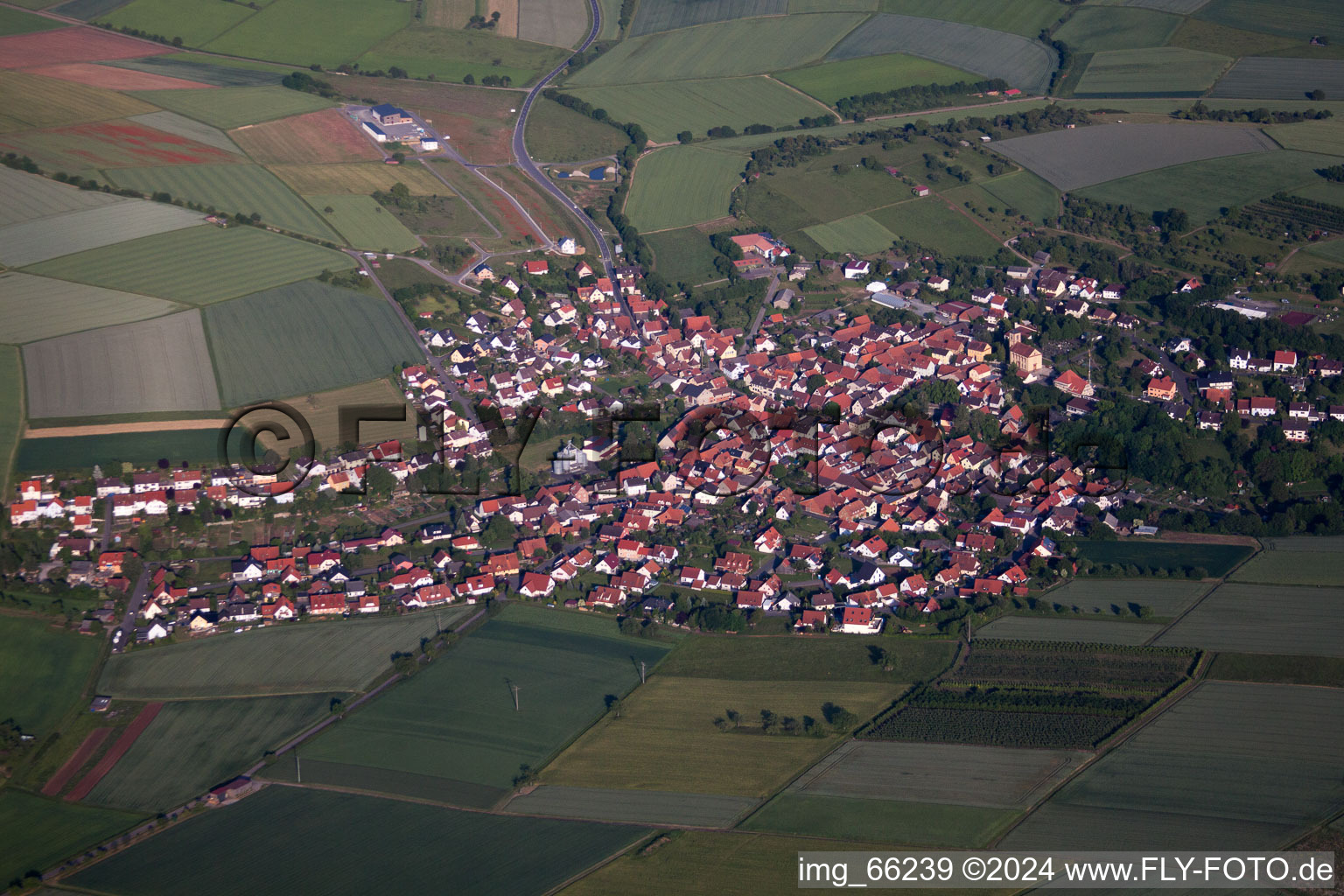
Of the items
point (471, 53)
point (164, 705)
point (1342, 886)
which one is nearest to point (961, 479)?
point (1342, 886)

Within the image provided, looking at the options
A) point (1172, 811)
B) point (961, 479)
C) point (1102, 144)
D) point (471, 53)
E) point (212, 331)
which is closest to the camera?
point (1172, 811)

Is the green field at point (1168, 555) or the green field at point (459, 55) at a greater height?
the green field at point (459, 55)

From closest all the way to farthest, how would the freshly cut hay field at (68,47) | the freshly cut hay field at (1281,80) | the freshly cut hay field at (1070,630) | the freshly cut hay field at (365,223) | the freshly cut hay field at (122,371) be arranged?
1. the freshly cut hay field at (1070,630)
2. the freshly cut hay field at (122,371)
3. the freshly cut hay field at (365,223)
4. the freshly cut hay field at (1281,80)
5. the freshly cut hay field at (68,47)

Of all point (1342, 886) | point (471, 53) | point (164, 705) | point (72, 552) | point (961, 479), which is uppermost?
point (471, 53)

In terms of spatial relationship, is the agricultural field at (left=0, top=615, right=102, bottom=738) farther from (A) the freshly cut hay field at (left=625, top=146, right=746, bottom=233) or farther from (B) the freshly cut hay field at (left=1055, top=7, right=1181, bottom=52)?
(B) the freshly cut hay field at (left=1055, top=7, right=1181, bottom=52)

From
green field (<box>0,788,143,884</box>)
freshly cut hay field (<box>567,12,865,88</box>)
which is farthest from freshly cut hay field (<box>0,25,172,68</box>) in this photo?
green field (<box>0,788,143,884</box>)

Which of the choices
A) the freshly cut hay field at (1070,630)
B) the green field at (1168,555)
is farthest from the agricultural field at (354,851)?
the green field at (1168,555)

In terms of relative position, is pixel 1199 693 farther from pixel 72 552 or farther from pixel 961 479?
pixel 72 552

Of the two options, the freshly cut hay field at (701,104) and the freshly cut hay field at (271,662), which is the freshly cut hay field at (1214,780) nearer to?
the freshly cut hay field at (271,662)
